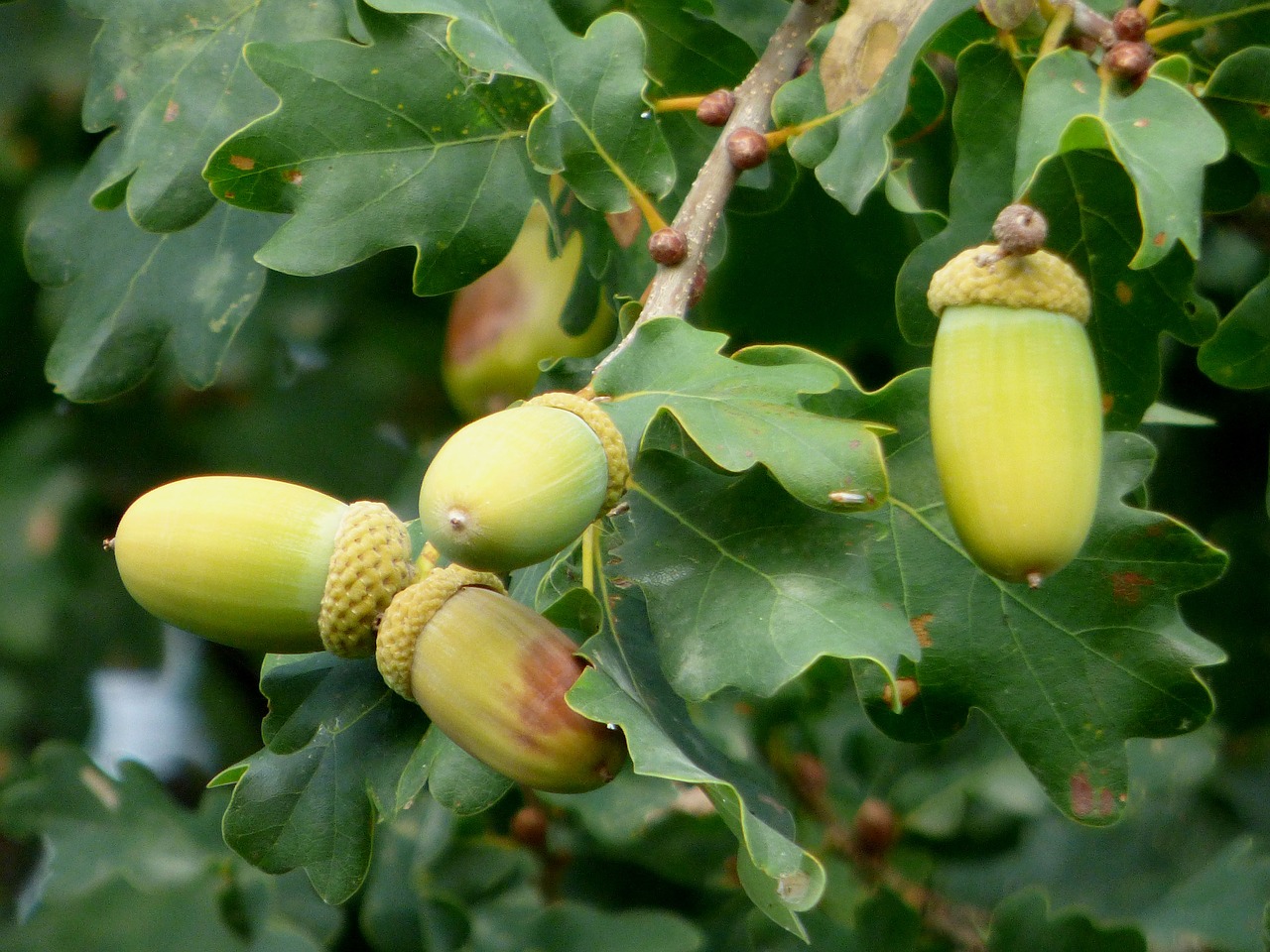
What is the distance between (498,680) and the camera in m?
0.84

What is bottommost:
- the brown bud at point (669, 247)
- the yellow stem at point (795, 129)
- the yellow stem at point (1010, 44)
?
the brown bud at point (669, 247)

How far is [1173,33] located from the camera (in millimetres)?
1102

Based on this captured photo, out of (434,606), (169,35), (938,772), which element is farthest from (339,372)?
(434,606)

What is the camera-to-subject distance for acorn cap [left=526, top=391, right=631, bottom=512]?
2.89 feet

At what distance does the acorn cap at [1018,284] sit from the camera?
88 cm

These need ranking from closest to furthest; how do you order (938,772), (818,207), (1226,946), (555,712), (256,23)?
(555,712), (256,23), (818,207), (1226,946), (938,772)

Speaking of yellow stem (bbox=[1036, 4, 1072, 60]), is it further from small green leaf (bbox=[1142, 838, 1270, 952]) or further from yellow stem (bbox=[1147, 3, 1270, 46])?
small green leaf (bbox=[1142, 838, 1270, 952])

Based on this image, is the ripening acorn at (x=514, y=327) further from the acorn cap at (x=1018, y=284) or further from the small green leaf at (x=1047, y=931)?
the small green leaf at (x=1047, y=931)

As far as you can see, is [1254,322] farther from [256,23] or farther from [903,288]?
[256,23]

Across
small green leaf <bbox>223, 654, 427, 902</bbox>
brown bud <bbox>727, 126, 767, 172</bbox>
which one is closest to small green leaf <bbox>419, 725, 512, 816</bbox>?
small green leaf <bbox>223, 654, 427, 902</bbox>

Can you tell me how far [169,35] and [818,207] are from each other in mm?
711

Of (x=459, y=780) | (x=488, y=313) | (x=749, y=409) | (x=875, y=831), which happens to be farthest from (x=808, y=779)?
(x=749, y=409)

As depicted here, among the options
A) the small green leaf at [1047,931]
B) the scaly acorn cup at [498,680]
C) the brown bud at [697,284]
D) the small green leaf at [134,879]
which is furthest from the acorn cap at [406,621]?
the small green leaf at [1047,931]

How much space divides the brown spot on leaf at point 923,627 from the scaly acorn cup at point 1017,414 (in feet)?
0.41
